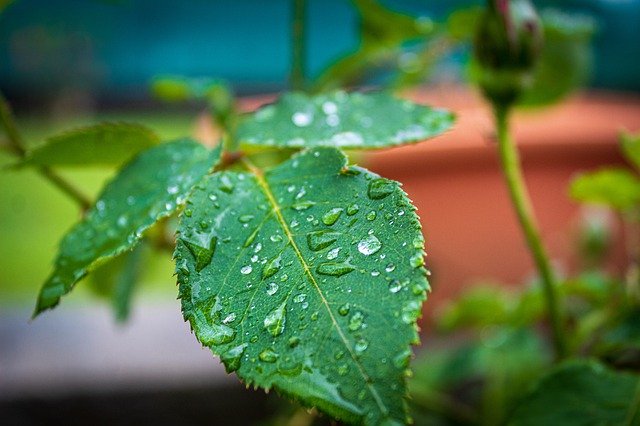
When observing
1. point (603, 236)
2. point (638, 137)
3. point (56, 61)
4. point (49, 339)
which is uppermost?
point (638, 137)

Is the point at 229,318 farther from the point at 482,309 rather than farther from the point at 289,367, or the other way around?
the point at 482,309

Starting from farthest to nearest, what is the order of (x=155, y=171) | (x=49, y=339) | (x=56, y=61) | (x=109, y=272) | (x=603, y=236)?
(x=56, y=61) < (x=49, y=339) < (x=603, y=236) < (x=109, y=272) < (x=155, y=171)

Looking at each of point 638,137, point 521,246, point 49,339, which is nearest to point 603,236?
point 521,246

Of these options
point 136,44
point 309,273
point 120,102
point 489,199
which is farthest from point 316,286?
point 120,102

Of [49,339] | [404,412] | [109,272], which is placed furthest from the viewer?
[49,339]

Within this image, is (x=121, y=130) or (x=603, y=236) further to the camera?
(x=603, y=236)

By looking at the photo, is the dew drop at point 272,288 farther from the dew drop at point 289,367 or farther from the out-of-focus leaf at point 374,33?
the out-of-focus leaf at point 374,33

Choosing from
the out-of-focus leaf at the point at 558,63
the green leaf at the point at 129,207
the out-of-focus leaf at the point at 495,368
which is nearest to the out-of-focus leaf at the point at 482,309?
the out-of-focus leaf at the point at 495,368

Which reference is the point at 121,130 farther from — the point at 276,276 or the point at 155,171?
the point at 276,276
